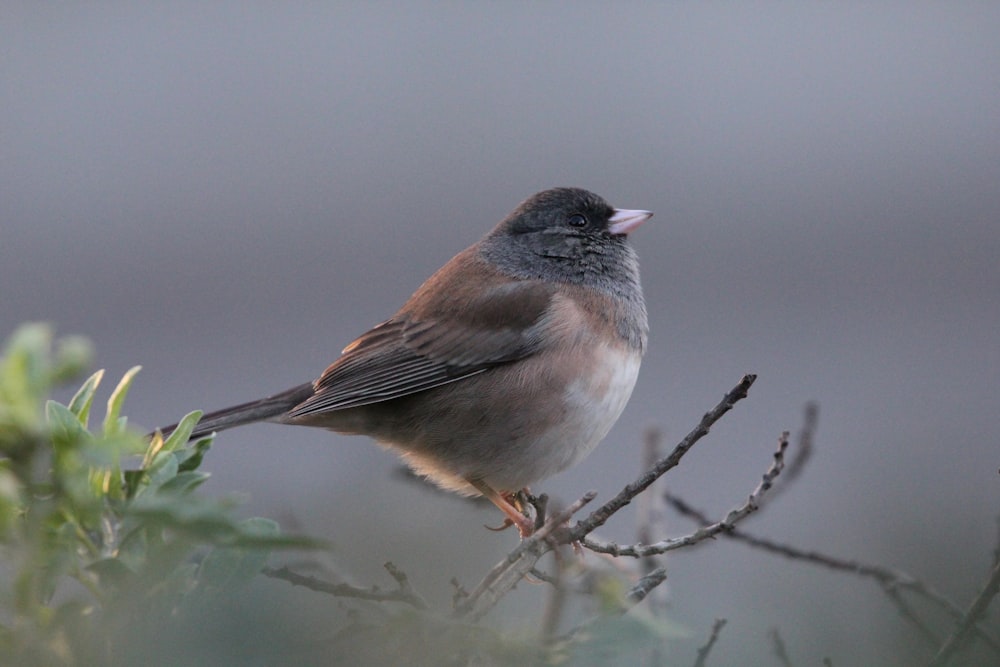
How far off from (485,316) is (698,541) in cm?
176

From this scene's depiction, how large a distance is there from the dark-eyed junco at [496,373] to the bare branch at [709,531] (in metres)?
0.99

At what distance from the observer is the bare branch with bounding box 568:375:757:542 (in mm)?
1447

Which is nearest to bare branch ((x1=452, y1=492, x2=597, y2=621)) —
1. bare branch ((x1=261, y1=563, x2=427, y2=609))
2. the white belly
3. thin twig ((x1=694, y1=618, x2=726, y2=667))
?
bare branch ((x1=261, y1=563, x2=427, y2=609))

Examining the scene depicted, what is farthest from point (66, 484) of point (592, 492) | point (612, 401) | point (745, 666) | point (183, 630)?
point (612, 401)

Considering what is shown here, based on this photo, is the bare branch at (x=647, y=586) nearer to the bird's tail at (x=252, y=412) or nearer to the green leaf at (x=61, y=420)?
the green leaf at (x=61, y=420)

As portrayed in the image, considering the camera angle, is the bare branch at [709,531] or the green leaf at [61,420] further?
the bare branch at [709,531]

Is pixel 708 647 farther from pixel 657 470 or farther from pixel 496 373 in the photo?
pixel 496 373

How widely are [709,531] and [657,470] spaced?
0.46 feet

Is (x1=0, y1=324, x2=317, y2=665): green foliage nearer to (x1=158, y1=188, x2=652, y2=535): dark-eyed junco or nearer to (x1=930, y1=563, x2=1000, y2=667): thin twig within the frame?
(x1=930, y1=563, x2=1000, y2=667): thin twig

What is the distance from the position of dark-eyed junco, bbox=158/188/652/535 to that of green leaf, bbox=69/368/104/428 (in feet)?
6.19

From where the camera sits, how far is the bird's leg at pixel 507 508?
296cm

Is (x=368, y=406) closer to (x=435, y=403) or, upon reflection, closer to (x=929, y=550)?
(x=435, y=403)

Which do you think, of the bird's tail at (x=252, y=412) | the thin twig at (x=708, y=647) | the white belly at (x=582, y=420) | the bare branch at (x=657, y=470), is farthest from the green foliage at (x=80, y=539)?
the white belly at (x=582, y=420)

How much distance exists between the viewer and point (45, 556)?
2.44 ft
